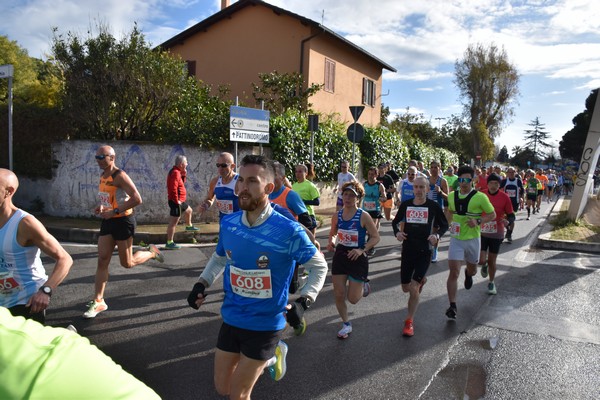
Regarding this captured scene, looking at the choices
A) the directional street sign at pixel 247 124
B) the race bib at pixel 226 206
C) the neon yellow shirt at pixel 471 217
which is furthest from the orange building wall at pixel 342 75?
the neon yellow shirt at pixel 471 217

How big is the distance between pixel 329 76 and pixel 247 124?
41.2ft

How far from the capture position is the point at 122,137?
515 inches

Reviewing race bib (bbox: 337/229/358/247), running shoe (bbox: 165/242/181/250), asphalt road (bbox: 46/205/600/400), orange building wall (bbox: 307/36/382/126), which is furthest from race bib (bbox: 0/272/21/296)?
orange building wall (bbox: 307/36/382/126)

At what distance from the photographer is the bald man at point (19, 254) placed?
3.14 meters

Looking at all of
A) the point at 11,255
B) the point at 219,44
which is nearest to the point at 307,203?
the point at 11,255

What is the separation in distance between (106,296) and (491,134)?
51683 mm

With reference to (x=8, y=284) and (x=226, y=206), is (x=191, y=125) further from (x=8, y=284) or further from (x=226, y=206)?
(x=8, y=284)

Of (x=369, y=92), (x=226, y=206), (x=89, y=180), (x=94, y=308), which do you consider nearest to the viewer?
(x=94, y=308)

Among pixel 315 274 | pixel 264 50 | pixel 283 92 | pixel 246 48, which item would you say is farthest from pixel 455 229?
pixel 246 48

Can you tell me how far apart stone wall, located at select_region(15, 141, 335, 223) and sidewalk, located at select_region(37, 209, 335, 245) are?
2.09 feet

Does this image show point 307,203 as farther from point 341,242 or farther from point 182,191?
point 182,191

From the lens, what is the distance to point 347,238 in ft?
18.2

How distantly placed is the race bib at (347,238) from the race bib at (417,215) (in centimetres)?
82

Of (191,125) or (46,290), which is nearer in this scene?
(46,290)
